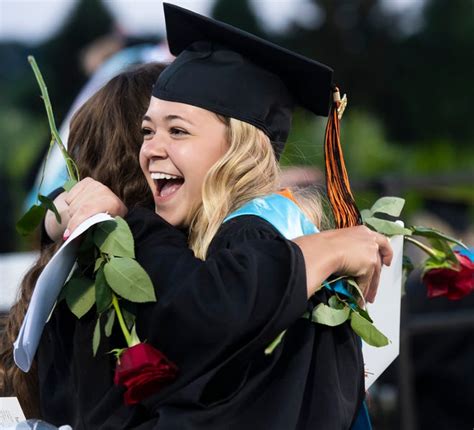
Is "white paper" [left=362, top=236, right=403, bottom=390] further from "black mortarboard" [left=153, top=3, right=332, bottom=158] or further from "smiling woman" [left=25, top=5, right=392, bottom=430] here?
"black mortarboard" [left=153, top=3, right=332, bottom=158]

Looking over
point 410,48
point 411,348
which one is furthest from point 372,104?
point 411,348

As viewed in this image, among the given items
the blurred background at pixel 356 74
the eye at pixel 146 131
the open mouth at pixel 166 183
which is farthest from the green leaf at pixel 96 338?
the blurred background at pixel 356 74

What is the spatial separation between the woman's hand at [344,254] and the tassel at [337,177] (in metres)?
0.11

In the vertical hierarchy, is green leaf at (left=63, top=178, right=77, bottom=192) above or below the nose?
below

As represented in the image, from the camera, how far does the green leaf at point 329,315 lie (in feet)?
7.22

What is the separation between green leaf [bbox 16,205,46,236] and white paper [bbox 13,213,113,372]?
0.13m

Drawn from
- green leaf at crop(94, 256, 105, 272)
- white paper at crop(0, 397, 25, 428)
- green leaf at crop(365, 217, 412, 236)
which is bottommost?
white paper at crop(0, 397, 25, 428)

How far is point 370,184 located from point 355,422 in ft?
7.68

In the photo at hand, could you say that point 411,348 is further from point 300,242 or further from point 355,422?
point 300,242

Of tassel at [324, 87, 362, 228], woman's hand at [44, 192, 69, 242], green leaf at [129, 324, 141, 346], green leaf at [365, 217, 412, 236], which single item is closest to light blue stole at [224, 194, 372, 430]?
tassel at [324, 87, 362, 228]

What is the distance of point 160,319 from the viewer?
6.89ft

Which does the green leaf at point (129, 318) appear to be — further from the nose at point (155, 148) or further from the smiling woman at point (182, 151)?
the nose at point (155, 148)

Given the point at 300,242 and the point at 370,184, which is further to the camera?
the point at 370,184

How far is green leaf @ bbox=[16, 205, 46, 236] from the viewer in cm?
227
